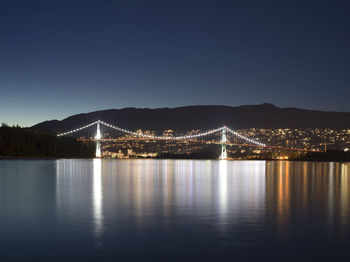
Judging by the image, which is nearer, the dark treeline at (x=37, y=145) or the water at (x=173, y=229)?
the water at (x=173, y=229)

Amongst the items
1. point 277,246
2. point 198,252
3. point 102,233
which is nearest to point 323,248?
point 277,246

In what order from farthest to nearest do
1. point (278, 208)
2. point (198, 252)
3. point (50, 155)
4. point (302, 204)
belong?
1. point (50, 155)
2. point (302, 204)
3. point (278, 208)
4. point (198, 252)

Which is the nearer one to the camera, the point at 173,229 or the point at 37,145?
the point at 173,229

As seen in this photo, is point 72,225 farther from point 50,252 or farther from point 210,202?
point 210,202

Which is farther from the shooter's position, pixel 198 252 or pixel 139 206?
pixel 139 206

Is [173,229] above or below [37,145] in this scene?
below

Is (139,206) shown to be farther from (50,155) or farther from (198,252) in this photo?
(50,155)

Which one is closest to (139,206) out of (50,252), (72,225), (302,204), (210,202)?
(210,202)

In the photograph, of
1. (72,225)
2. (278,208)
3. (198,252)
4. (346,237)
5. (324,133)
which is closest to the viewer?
(198,252)
